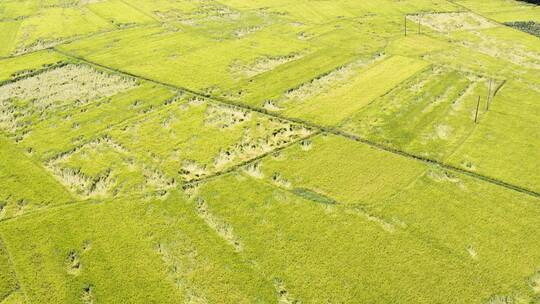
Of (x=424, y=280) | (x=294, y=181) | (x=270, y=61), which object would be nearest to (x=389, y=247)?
(x=424, y=280)

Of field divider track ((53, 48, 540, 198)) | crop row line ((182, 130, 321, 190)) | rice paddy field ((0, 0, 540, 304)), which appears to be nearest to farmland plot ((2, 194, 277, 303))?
rice paddy field ((0, 0, 540, 304))

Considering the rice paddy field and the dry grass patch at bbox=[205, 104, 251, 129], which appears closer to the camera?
the rice paddy field

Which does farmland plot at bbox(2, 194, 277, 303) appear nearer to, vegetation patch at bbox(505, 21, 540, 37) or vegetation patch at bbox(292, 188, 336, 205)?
vegetation patch at bbox(292, 188, 336, 205)

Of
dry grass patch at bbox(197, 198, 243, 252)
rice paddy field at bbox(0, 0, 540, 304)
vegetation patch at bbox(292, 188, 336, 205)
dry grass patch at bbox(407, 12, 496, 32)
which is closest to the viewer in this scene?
rice paddy field at bbox(0, 0, 540, 304)

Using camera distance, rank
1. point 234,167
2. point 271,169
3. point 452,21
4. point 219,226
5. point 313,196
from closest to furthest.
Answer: point 219,226 < point 313,196 < point 271,169 < point 234,167 < point 452,21

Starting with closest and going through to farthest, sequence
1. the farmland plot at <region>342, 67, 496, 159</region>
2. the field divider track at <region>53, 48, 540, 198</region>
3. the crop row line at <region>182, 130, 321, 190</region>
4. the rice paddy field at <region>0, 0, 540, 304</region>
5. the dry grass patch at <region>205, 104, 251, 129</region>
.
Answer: the rice paddy field at <region>0, 0, 540, 304</region> → the field divider track at <region>53, 48, 540, 198</region> → the crop row line at <region>182, 130, 321, 190</region> → the farmland plot at <region>342, 67, 496, 159</region> → the dry grass patch at <region>205, 104, 251, 129</region>

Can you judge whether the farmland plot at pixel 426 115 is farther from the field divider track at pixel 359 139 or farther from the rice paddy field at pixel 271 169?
the field divider track at pixel 359 139

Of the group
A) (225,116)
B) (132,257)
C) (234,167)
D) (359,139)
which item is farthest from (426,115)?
(132,257)

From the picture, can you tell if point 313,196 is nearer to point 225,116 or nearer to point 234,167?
point 234,167

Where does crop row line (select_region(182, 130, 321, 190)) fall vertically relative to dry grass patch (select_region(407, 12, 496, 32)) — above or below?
below
